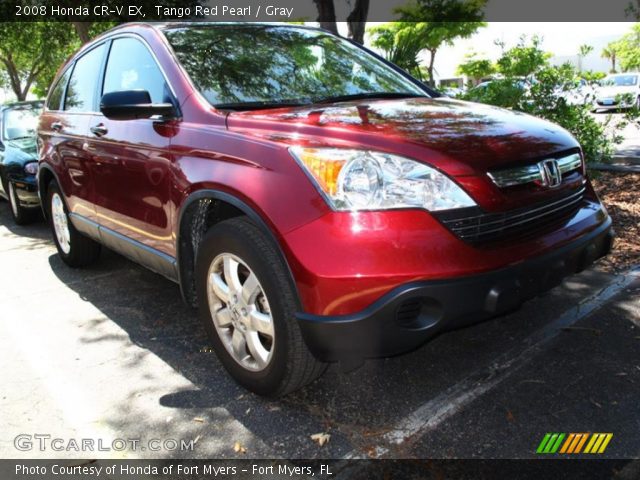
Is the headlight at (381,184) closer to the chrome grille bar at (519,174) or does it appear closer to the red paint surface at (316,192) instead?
the red paint surface at (316,192)

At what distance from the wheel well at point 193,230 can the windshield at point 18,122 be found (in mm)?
5475

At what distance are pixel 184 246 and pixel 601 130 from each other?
460 cm

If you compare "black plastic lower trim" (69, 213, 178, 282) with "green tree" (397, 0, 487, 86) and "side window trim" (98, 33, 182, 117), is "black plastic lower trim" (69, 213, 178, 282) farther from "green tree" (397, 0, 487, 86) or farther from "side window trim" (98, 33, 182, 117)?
"green tree" (397, 0, 487, 86)

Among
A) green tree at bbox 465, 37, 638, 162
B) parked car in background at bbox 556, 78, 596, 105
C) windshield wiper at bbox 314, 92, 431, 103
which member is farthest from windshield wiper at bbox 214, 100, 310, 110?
parked car in background at bbox 556, 78, 596, 105

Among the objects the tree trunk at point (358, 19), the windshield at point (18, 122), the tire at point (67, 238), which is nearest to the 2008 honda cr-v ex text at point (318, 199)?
the tire at point (67, 238)

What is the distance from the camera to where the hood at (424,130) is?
7.56 feet

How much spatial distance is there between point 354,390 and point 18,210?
18.7 ft

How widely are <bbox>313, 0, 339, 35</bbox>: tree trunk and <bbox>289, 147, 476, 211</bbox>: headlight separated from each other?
576 centimetres

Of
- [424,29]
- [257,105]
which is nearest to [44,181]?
[257,105]

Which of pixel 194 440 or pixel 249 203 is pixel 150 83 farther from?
pixel 194 440

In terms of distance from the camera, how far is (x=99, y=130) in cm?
374

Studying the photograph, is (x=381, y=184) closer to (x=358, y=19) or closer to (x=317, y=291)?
(x=317, y=291)

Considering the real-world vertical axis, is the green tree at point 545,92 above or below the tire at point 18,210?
above

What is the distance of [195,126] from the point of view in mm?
2832
